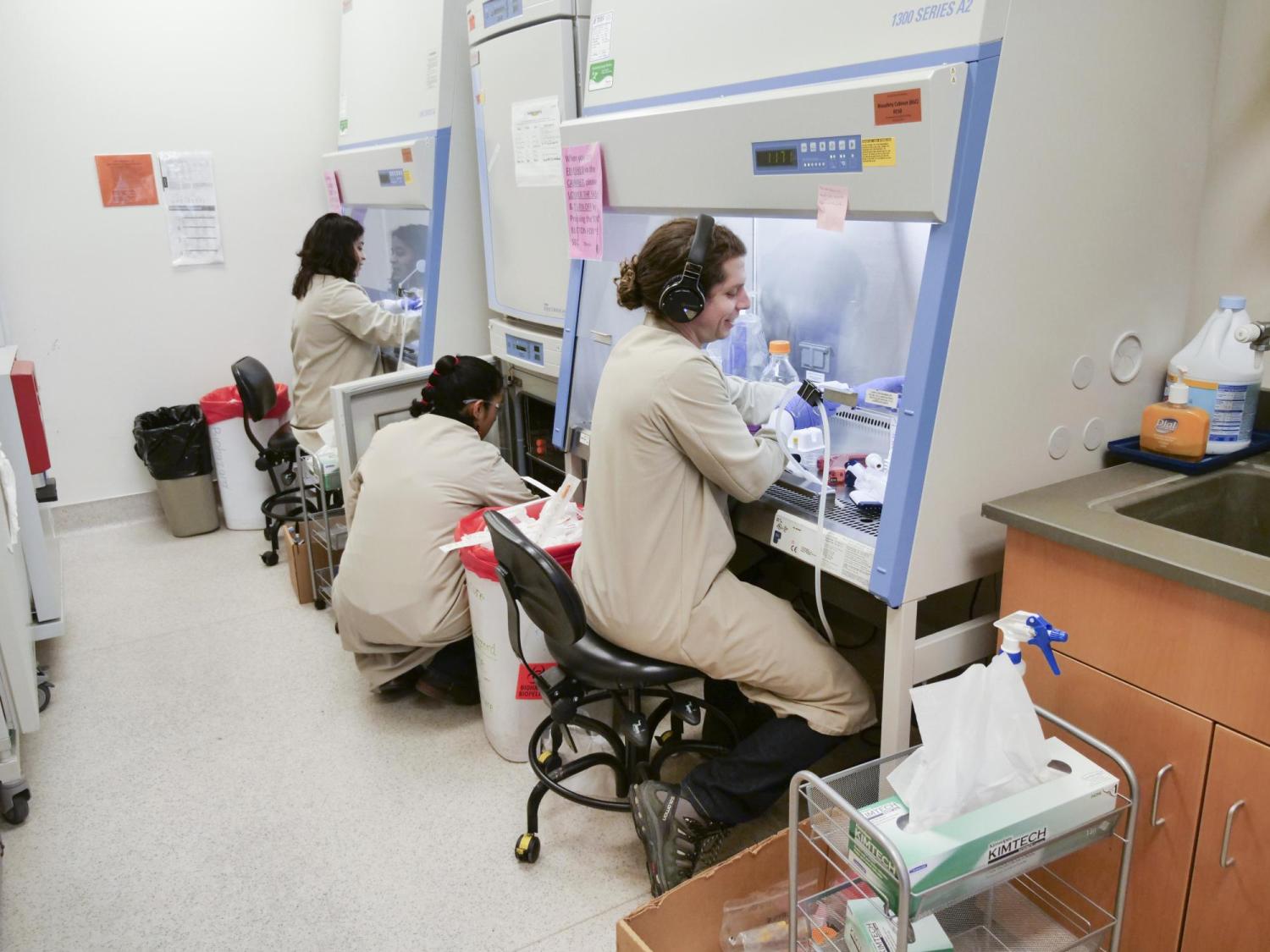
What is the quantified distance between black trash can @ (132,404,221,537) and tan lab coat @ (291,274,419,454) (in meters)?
0.68

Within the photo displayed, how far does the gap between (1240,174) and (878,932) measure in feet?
4.99

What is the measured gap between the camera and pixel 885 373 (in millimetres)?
2010

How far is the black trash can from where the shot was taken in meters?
3.92

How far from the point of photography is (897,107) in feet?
4.64

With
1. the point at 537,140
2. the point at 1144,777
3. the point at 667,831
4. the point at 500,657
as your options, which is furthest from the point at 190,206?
the point at 1144,777

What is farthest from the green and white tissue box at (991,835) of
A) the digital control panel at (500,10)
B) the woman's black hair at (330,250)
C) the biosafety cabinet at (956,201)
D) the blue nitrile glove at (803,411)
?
the woman's black hair at (330,250)

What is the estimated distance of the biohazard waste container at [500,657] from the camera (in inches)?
89.7

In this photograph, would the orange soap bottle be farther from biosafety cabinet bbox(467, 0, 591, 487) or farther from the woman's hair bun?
biosafety cabinet bbox(467, 0, 591, 487)

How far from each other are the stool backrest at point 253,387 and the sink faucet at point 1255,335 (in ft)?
10.3

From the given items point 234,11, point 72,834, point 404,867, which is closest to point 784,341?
point 404,867

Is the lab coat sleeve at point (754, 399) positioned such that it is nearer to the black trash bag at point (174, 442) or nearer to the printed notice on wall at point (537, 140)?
the printed notice on wall at point (537, 140)

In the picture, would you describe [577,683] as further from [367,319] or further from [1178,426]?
[367,319]

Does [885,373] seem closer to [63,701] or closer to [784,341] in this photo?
[784,341]

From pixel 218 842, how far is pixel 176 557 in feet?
6.43
